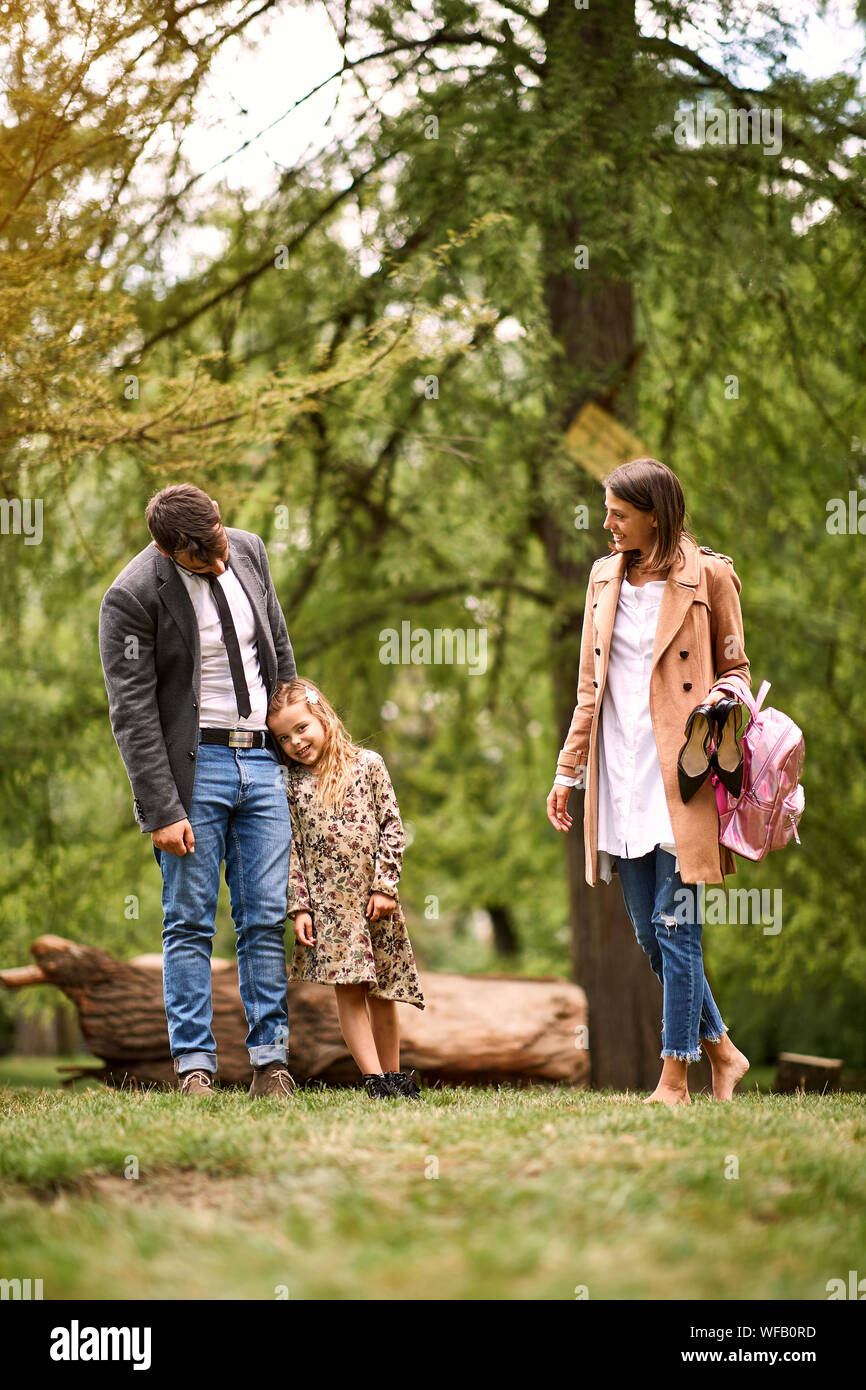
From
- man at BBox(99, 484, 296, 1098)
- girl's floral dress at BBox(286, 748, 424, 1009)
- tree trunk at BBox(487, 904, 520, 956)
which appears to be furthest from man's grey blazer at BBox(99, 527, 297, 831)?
tree trunk at BBox(487, 904, 520, 956)

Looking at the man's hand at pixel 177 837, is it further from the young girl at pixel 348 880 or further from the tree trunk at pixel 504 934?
the tree trunk at pixel 504 934

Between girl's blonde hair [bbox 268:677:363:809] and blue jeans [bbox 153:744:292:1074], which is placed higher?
girl's blonde hair [bbox 268:677:363:809]

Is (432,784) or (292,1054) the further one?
(432,784)

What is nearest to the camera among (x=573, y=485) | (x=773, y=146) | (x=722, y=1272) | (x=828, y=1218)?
(x=722, y=1272)

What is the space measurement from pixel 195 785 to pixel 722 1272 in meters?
2.70

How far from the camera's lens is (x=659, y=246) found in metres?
6.10

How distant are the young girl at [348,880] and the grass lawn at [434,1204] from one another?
0.77 m

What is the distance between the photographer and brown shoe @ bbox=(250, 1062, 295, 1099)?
444 centimetres

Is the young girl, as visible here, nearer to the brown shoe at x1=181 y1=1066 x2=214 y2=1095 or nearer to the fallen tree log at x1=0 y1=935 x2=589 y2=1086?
the brown shoe at x1=181 y1=1066 x2=214 y2=1095

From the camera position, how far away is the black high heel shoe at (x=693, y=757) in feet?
13.4

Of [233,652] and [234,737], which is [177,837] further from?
[233,652]

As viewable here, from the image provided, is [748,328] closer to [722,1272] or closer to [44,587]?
[44,587]

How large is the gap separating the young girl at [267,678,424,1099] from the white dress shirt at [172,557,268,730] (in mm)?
148
